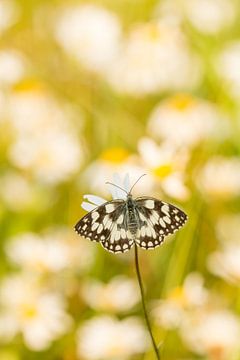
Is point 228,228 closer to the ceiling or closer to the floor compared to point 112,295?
closer to the ceiling

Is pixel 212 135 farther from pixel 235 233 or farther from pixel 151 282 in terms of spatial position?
pixel 151 282

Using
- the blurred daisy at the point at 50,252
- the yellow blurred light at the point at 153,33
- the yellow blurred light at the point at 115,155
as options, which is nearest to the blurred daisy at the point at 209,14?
the yellow blurred light at the point at 153,33

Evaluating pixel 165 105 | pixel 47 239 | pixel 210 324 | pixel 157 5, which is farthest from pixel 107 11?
pixel 210 324

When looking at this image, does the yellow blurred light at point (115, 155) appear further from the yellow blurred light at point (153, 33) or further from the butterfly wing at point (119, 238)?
the butterfly wing at point (119, 238)

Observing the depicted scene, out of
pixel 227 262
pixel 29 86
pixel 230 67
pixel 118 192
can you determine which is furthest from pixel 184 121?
pixel 118 192

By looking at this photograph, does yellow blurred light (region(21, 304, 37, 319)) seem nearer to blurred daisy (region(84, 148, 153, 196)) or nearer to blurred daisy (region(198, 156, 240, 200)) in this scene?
blurred daisy (region(84, 148, 153, 196))

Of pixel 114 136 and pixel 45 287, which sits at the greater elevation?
pixel 114 136

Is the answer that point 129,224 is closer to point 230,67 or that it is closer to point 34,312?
point 34,312

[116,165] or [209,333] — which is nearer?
[209,333]
